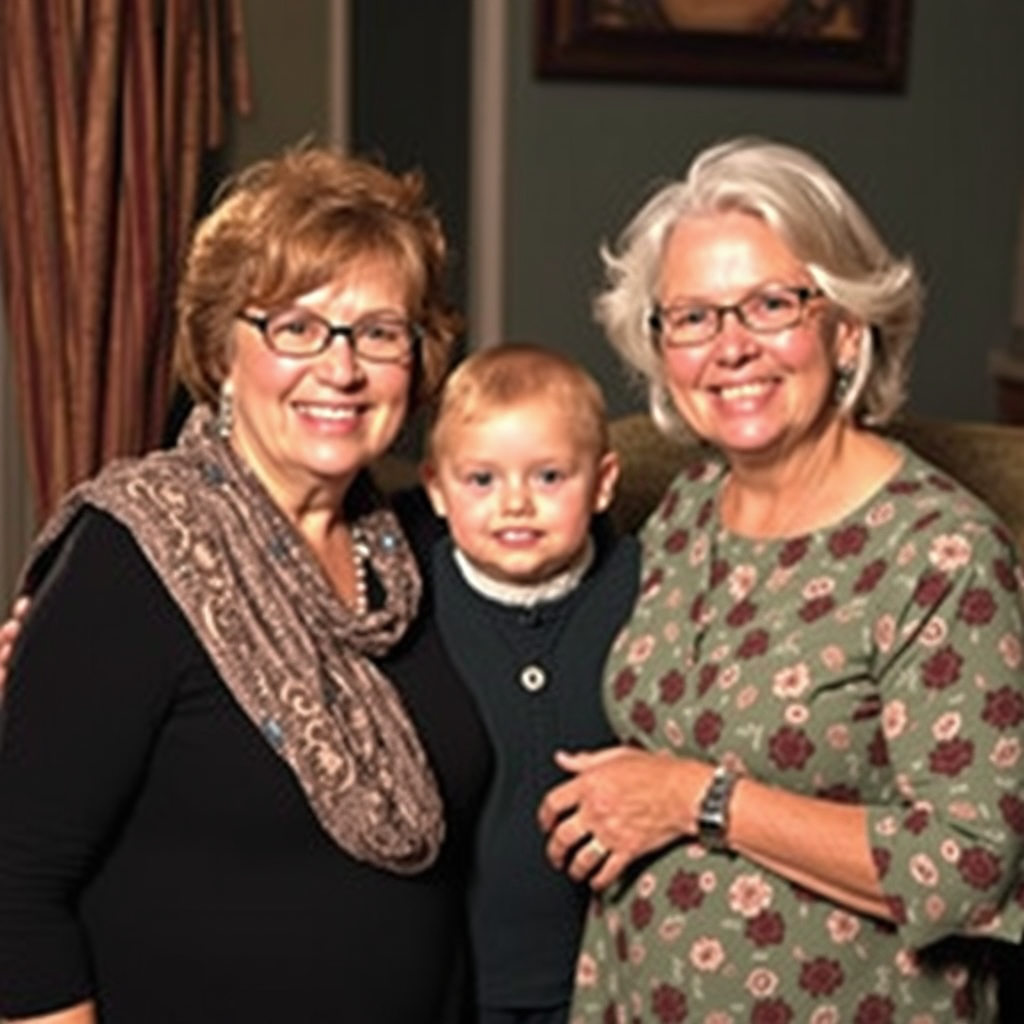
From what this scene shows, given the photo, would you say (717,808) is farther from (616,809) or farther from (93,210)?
(93,210)

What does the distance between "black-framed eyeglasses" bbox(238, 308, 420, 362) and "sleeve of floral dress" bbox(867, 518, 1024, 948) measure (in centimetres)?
54

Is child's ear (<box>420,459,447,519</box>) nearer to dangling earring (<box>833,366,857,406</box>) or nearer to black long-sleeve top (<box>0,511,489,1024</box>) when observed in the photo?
black long-sleeve top (<box>0,511,489,1024</box>)

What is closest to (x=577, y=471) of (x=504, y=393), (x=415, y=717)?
(x=504, y=393)

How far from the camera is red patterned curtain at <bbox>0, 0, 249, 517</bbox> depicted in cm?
310

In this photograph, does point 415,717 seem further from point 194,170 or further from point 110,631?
point 194,170

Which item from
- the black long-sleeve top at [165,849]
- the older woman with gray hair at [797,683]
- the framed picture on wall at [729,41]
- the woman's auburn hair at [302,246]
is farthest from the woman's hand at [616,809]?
the framed picture on wall at [729,41]

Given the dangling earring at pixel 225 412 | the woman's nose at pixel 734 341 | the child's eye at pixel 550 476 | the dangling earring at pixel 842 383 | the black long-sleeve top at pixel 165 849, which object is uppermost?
the woman's nose at pixel 734 341

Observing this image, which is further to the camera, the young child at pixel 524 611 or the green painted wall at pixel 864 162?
the green painted wall at pixel 864 162

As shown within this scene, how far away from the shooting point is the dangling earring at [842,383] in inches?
68.6

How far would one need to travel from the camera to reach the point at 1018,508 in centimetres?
223

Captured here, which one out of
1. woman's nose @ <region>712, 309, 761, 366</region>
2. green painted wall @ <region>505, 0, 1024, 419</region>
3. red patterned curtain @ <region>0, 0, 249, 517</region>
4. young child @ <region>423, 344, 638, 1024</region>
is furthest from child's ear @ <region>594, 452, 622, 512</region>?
green painted wall @ <region>505, 0, 1024, 419</region>

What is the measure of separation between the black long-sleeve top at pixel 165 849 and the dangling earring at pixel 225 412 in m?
0.19

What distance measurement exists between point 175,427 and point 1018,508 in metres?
1.77

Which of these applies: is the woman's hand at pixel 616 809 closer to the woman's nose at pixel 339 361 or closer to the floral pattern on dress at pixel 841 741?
the floral pattern on dress at pixel 841 741
